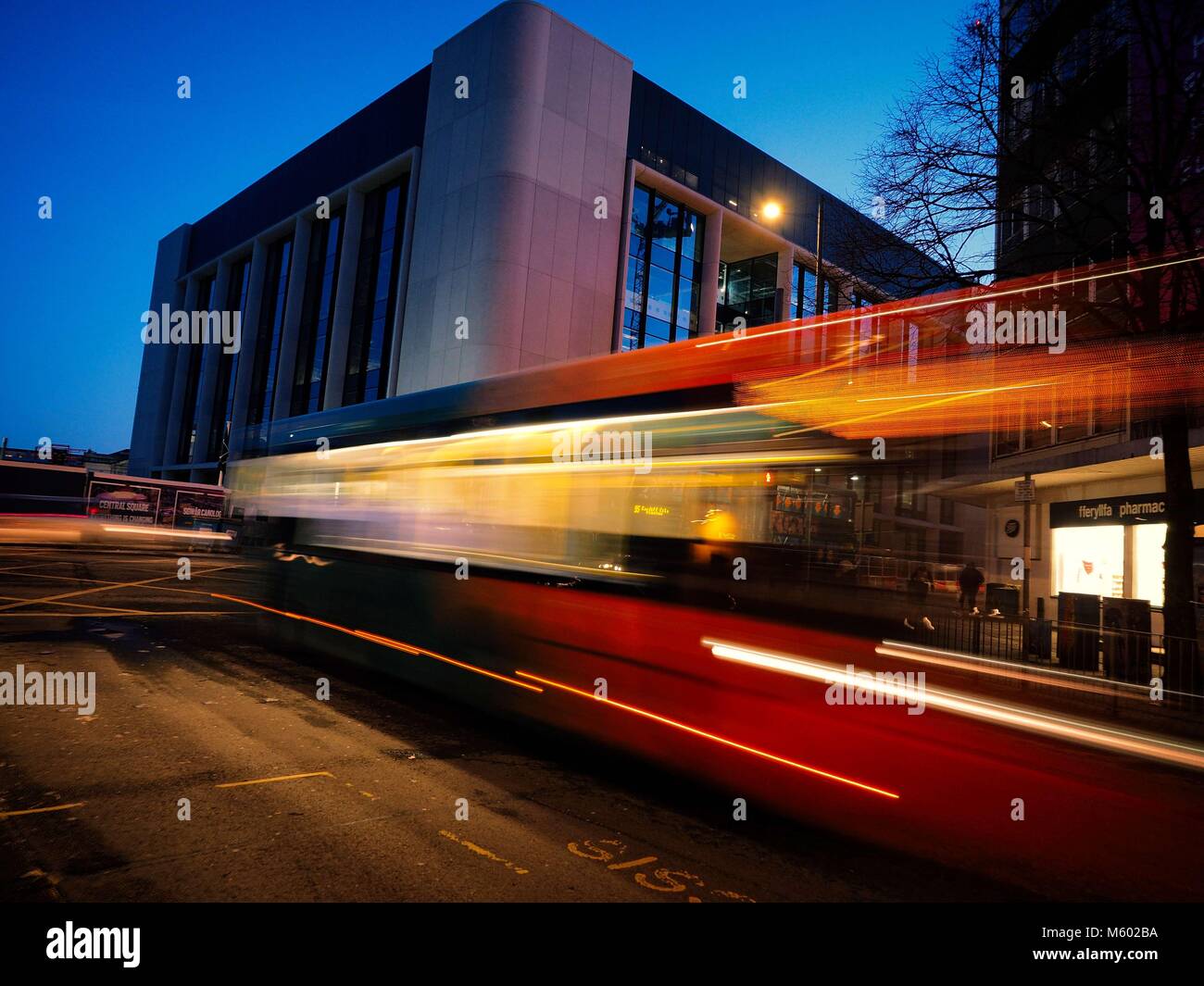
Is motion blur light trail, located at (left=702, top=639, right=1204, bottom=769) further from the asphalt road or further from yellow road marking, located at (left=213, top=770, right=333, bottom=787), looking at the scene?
yellow road marking, located at (left=213, top=770, right=333, bottom=787)

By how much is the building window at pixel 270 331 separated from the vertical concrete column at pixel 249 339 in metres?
0.22

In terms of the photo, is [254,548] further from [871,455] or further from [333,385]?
[333,385]

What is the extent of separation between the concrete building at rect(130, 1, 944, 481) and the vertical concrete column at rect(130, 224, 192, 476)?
328 inches

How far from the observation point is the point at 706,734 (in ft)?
15.5

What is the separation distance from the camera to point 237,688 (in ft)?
23.9

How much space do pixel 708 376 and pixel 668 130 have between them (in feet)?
104

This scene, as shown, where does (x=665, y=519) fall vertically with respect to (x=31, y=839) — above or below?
above

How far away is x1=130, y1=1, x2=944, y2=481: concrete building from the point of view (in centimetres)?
2714

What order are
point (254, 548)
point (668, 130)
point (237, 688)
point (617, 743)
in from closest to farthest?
point (617, 743) < point (237, 688) < point (254, 548) < point (668, 130)

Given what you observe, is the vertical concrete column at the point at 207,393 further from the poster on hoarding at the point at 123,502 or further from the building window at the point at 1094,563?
the building window at the point at 1094,563

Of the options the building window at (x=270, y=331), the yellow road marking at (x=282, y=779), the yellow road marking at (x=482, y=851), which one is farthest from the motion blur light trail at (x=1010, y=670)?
the building window at (x=270, y=331)

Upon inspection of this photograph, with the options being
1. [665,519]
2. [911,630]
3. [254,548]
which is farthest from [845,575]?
[254,548]

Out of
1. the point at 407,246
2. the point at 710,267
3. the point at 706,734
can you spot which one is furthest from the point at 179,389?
the point at 706,734
